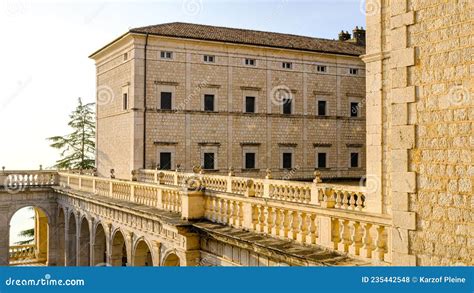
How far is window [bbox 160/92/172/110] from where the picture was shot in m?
28.8

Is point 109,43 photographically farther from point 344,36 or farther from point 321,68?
point 344,36

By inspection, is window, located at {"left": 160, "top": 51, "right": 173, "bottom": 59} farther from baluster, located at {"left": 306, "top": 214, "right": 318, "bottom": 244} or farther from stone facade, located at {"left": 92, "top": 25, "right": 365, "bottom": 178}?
baluster, located at {"left": 306, "top": 214, "right": 318, "bottom": 244}

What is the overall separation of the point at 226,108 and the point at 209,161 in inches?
141

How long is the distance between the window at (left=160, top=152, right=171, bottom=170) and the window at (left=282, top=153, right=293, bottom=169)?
841 centimetres

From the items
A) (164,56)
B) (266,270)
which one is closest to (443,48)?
(266,270)

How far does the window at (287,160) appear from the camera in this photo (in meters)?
33.1

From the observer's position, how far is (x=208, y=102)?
30.4 m

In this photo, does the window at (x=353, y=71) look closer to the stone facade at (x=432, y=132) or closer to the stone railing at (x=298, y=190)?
the stone railing at (x=298, y=190)

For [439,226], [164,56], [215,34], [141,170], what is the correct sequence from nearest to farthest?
1. [439,226]
2. [141,170]
3. [164,56]
4. [215,34]

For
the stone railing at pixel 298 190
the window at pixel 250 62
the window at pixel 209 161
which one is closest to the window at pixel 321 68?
the window at pixel 250 62

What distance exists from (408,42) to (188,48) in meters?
23.5

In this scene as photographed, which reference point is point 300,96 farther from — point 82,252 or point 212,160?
point 82,252

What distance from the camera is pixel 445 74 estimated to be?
6.64m

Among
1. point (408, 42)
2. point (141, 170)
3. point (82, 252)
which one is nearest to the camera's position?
point (408, 42)
